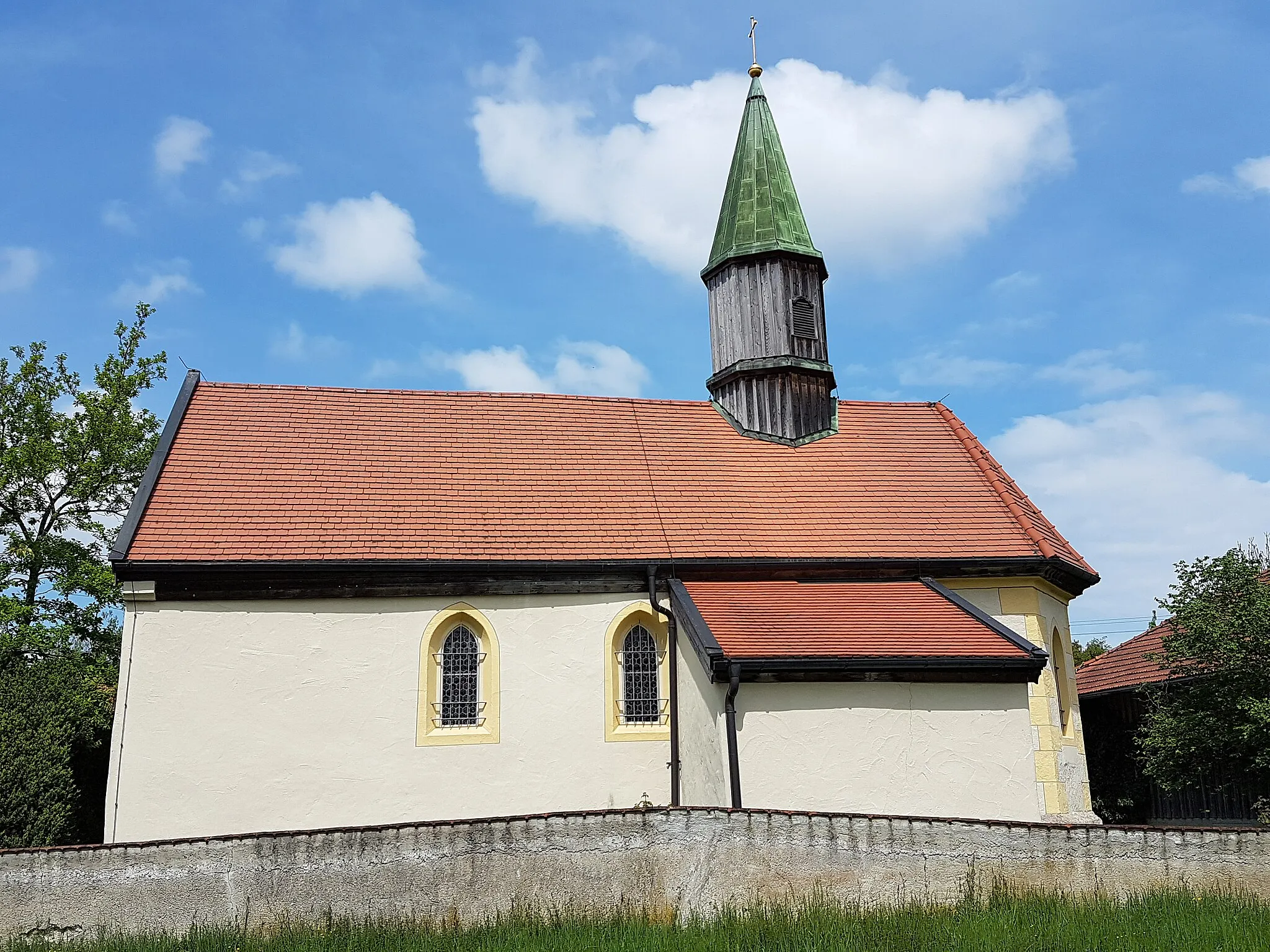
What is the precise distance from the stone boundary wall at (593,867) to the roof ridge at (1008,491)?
6.45m

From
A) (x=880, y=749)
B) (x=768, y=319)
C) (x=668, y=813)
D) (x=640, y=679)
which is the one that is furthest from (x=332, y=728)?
(x=768, y=319)

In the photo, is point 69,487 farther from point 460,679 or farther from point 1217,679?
point 1217,679

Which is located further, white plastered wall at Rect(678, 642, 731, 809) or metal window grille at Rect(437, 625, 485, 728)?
metal window grille at Rect(437, 625, 485, 728)

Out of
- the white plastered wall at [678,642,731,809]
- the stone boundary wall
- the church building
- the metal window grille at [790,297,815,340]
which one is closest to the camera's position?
the stone boundary wall

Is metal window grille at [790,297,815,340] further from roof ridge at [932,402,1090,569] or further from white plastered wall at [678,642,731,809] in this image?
white plastered wall at [678,642,731,809]

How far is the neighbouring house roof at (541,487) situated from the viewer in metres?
13.9

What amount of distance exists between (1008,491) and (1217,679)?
12.7 ft

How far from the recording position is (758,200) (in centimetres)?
1906

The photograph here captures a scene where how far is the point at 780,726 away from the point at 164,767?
7195 mm

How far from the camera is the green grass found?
24.4ft

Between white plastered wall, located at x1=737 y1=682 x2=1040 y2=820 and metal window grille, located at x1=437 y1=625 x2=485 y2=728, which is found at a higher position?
metal window grille, located at x1=437 y1=625 x2=485 y2=728

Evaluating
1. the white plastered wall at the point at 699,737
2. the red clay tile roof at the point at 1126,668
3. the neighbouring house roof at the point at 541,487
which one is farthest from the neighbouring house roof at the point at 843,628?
the red clay tile roof at the point at 1126,668

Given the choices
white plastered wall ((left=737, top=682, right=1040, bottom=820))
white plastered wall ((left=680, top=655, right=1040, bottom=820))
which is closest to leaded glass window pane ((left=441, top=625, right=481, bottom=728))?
white plastered wall ((left=680, top=655, right=1040, bottom=820))

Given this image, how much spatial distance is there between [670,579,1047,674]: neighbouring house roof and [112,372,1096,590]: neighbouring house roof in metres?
0.59
